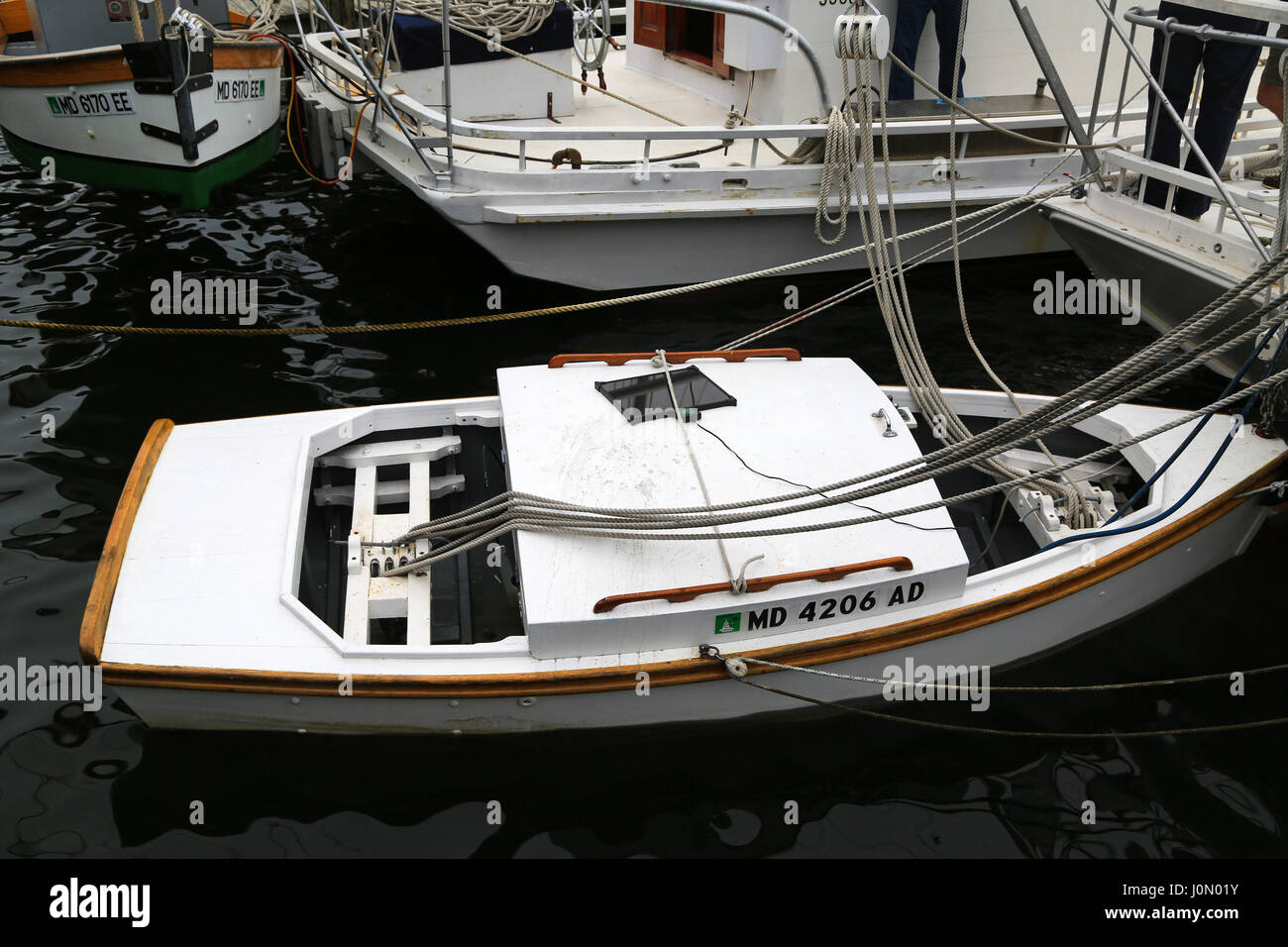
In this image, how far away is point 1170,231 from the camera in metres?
6.66

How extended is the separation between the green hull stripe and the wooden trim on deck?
14.5ft

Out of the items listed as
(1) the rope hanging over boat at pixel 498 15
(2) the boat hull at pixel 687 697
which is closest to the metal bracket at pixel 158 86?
(1) the rope hanging over boat at pixel 498 15

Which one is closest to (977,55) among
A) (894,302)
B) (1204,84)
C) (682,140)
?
(1204,84)

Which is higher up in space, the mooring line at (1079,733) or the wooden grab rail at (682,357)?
the wooden grab rail at (682,357)

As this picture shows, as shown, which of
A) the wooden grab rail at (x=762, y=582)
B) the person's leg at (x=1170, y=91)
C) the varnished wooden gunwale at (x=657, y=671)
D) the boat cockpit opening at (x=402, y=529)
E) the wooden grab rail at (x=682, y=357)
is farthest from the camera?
the person's leg at (x=1170, y=91)

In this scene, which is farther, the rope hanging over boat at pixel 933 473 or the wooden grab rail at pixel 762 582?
the wooden grab rail at pixel 762 582

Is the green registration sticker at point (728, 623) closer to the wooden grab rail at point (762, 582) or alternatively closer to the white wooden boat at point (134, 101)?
the wooden grab rail at point (762, 582)

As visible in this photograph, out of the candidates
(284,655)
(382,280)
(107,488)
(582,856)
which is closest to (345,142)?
(382,280)

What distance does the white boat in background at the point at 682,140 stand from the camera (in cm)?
735

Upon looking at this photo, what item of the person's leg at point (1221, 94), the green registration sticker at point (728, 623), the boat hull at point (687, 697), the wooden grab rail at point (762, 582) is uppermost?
the person's leg at point (1221, 94)

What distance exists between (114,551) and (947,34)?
7309 millimetres

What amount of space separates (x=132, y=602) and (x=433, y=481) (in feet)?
5.23

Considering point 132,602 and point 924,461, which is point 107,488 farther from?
point 924,461

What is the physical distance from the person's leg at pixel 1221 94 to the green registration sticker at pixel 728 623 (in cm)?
498
